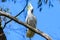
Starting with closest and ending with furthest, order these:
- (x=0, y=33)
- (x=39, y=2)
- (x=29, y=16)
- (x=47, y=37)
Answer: (x=47, y=37) < (x=0, y=33) < (x=39, y=2) < (x=29, y=16)

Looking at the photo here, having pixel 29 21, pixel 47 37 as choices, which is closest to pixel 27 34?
pixel 29 21

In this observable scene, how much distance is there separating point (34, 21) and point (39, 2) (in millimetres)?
884

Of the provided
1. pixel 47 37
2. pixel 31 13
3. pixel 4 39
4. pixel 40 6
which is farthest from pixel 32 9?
pixel 47 37

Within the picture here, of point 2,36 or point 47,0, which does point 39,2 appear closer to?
point 47,0

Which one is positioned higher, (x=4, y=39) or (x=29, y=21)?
(x=4, y=39)

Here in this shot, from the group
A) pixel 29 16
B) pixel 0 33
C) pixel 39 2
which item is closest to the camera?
pixel 0 33

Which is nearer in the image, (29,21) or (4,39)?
(4,39)

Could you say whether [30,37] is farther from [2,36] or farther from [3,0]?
[2,36]

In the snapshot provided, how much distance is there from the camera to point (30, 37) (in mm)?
3463

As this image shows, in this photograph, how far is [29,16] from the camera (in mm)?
3699

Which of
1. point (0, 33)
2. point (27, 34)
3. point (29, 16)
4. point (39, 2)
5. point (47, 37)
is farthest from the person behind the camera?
point (29, 16)

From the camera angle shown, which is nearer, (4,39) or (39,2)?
(4,39)

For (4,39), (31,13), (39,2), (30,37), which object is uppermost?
(39,2)

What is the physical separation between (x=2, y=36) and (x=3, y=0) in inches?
31.8
